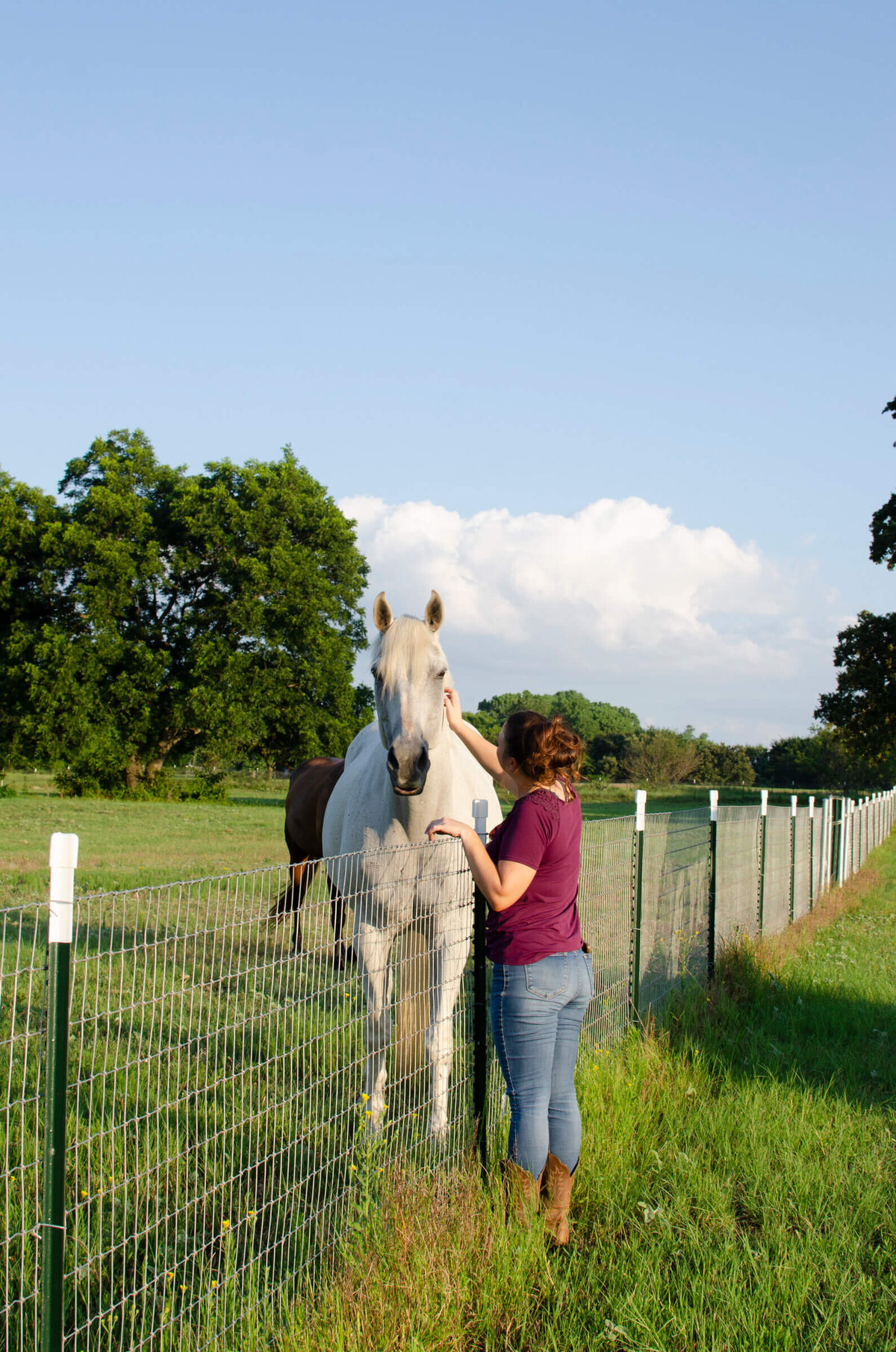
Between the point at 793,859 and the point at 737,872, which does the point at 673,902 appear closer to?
the point at 737,872

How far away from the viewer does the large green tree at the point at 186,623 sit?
110 ft

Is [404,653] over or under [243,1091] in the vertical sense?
over

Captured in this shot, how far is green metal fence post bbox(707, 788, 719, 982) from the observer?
739 cm

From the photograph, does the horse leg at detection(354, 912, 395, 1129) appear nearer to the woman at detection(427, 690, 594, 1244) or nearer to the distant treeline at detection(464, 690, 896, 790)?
the woman at detection(427, 690, 594, 1244)

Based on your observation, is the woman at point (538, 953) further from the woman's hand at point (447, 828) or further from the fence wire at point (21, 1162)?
the fence wire at point (21, 1162)

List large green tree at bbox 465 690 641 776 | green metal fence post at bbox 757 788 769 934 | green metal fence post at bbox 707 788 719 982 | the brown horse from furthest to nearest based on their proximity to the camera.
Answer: large green tree at bbox 465 690 641 776
green metal fence post at bbox 757 788 769 934
the brown horse
green metal fence post at bbox 707 788 719 982

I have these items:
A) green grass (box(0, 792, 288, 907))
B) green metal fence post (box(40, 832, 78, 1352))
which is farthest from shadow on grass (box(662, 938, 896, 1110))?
green grass (box(0, 792, 288, 907))

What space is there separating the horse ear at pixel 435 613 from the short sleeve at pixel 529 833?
5.16ft

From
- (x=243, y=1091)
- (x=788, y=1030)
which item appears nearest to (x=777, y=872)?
(x=788, y=1030)

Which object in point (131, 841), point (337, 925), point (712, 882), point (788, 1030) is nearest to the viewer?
point (337, 925)

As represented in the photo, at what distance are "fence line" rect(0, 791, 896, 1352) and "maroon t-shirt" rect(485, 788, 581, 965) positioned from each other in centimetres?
58

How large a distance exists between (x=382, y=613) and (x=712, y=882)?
14.1 feet

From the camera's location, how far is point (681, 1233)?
3.45 m

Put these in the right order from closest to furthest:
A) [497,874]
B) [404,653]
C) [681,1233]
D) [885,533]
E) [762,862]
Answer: [497,874] → [681,1233] → [404,653] → [762,862] → [885,533]
